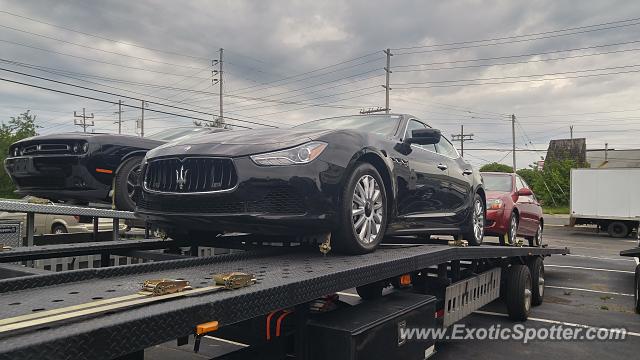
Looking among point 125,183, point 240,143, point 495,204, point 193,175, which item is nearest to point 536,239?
point 495,204

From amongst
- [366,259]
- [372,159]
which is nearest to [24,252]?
[366,259]

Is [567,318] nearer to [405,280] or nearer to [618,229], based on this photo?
[405,280]

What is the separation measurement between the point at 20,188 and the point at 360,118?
4.34m

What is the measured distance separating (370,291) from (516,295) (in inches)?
132

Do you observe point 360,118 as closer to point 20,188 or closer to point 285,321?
point 285,321

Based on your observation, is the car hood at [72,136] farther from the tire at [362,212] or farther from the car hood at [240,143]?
the tire at [362,212]

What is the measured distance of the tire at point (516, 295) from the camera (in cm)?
611

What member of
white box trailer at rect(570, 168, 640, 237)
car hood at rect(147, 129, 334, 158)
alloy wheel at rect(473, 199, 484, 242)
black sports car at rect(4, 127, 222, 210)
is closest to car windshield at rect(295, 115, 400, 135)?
car hood at rect(147, 129, 334, 158)

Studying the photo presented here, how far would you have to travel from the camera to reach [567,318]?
6.48 metres

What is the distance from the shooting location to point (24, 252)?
3.12 metres

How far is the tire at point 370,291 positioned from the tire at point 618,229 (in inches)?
824

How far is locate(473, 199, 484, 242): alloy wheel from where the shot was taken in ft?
19.0

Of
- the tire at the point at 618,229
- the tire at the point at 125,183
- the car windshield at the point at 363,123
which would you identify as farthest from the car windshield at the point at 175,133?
the tire at the point at 618,229

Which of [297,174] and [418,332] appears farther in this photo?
[418,332]
